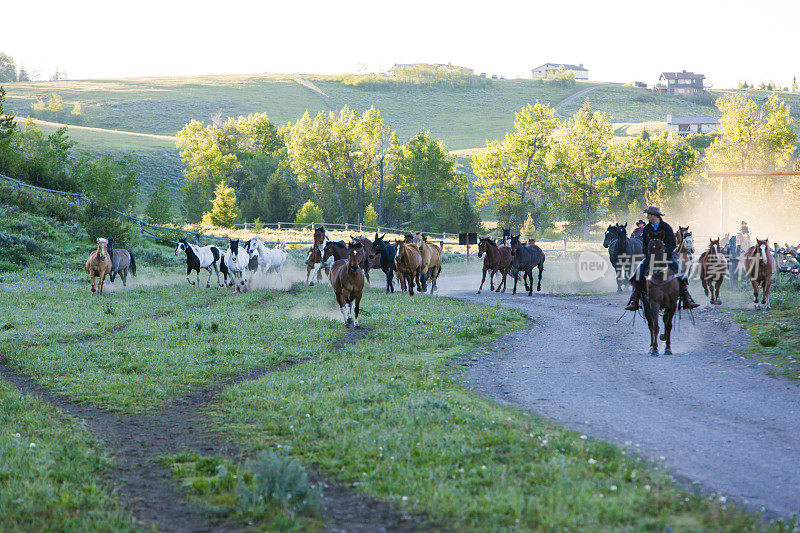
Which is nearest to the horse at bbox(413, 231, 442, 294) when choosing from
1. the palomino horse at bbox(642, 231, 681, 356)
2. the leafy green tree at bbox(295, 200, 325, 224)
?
the palomino horse at bbox(642, 231, 681, 356)

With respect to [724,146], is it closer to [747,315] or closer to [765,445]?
[747,315]

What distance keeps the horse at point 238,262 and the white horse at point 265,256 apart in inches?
15.3

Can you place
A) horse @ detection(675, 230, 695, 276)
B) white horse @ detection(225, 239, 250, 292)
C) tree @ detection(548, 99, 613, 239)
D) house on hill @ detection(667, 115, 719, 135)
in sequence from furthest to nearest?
1. house on hill @ detection(667, 115, 719, 135)
2. tree @ detection(548, 99, 613, 239)
3. white horse @ detection(225, 239, 250, 292)
4. horse @ detection(675, 230, 695, 276)

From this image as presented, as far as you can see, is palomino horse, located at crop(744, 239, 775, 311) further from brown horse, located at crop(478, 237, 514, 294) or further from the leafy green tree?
the leafy green tree

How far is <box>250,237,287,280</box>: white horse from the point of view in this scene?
97.5 feet

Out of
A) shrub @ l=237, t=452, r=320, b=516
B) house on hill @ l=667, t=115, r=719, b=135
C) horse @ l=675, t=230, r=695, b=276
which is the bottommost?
shrub @ l=237, t=452, r=320, b=516

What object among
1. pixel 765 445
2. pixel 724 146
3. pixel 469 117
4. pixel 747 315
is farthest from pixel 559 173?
pixel 469 117

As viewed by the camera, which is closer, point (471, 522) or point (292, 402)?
point (471, 522)

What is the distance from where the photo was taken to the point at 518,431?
8.46 metres

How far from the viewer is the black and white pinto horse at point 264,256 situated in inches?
1169

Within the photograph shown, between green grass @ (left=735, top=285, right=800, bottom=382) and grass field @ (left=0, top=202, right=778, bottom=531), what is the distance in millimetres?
5966

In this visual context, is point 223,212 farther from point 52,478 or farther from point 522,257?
point 52,478

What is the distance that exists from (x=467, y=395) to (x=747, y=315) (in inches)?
502

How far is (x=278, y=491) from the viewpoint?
6234mm
